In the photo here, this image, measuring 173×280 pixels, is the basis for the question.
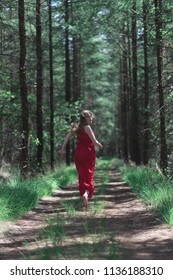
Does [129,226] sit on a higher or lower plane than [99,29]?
lower

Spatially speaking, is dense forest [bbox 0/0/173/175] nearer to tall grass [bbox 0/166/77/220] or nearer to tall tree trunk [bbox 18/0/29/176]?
tall tree trunk [bbox 18/0/29/176]

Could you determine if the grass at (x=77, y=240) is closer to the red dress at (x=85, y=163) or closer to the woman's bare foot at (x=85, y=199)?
the woman's bare foot at (x=85, y=199)

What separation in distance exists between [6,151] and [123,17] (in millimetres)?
7155

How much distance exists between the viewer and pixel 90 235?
7.28 m

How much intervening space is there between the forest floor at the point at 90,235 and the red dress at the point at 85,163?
1.35 feet

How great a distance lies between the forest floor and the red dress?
41 cm

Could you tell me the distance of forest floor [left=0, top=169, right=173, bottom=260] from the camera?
6.16 meters

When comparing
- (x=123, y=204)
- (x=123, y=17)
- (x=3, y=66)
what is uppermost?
(x=123, y=17)

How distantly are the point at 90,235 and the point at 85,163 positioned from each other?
11.4 feet

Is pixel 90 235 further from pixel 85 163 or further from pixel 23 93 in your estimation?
pixel 23 93

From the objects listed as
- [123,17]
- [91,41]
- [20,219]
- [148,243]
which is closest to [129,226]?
[148,243]
